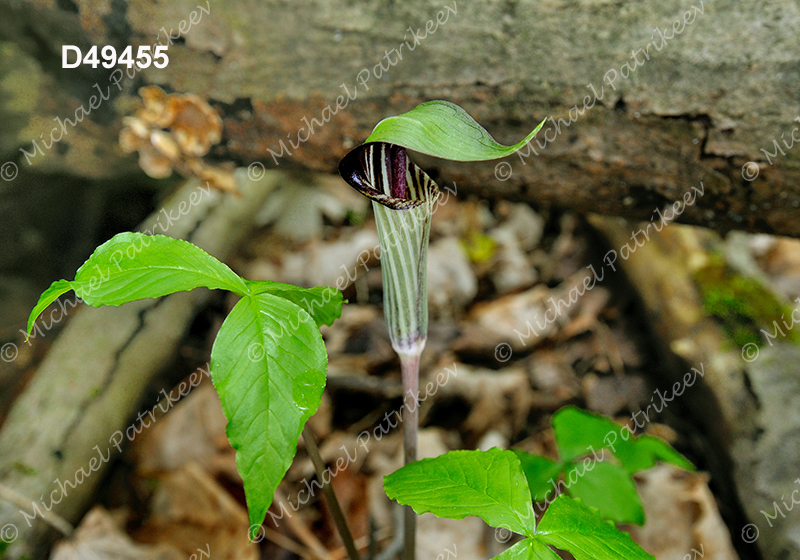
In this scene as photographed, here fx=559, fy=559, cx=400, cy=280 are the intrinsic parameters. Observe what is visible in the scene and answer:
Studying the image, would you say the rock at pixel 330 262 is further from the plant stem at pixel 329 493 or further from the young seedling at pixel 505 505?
the young seedling at pixel 505 505

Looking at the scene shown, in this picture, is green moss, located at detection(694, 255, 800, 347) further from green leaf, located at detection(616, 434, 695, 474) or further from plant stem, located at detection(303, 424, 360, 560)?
plant stem, located at detection(303, 424, 360, 560)

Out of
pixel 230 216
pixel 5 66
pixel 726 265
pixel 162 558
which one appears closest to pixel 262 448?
pixel 162 558

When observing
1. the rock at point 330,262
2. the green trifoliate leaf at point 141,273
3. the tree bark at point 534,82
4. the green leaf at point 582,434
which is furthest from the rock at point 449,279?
the green trifoliate leaf at point 141,273

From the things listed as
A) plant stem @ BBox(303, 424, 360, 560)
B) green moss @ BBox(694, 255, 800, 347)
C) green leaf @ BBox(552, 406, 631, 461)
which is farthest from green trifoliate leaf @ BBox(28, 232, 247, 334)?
green moss @ BBox(694, 255, 800, 347)

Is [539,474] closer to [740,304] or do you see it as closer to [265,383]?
[265,383]

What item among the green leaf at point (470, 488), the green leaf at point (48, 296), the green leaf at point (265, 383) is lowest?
the green leaf at point (470, 488)

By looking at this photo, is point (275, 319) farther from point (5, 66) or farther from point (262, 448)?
point (5, 66)
